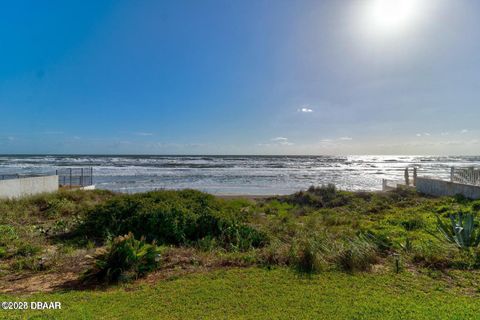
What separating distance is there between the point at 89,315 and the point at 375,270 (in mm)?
4638

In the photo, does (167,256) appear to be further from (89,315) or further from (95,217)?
(95,217)

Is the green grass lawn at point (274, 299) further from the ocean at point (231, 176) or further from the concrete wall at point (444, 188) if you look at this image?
the ocean at point (231, 176)

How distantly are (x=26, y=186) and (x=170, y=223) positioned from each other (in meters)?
11.8

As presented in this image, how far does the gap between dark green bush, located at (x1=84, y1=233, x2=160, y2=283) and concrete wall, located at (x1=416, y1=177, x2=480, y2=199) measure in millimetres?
14301

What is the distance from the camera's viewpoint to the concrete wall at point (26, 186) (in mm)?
13219

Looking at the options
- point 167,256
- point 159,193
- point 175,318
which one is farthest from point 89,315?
point 159,193

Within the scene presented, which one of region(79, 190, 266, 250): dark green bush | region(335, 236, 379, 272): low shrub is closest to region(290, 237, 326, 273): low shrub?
region(335, 236, 379, 272): low shrub

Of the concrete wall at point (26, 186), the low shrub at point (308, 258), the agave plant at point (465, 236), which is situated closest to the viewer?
the low shrub at point (308, 258)

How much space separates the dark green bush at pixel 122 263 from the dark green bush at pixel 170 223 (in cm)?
184

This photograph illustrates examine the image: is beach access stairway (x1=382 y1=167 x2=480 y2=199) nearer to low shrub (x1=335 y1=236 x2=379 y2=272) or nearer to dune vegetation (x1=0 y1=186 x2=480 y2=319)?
dune vegetation (x1=0 y1=186 x2=480 y2=319)

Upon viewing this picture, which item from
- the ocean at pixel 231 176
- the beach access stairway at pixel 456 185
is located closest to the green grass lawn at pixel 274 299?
the beach access stairway at pixel 456 185

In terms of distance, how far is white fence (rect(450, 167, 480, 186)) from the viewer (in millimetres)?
14375

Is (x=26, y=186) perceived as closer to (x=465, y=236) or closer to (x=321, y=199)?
(x=321, y=199)

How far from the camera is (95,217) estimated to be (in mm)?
8281
